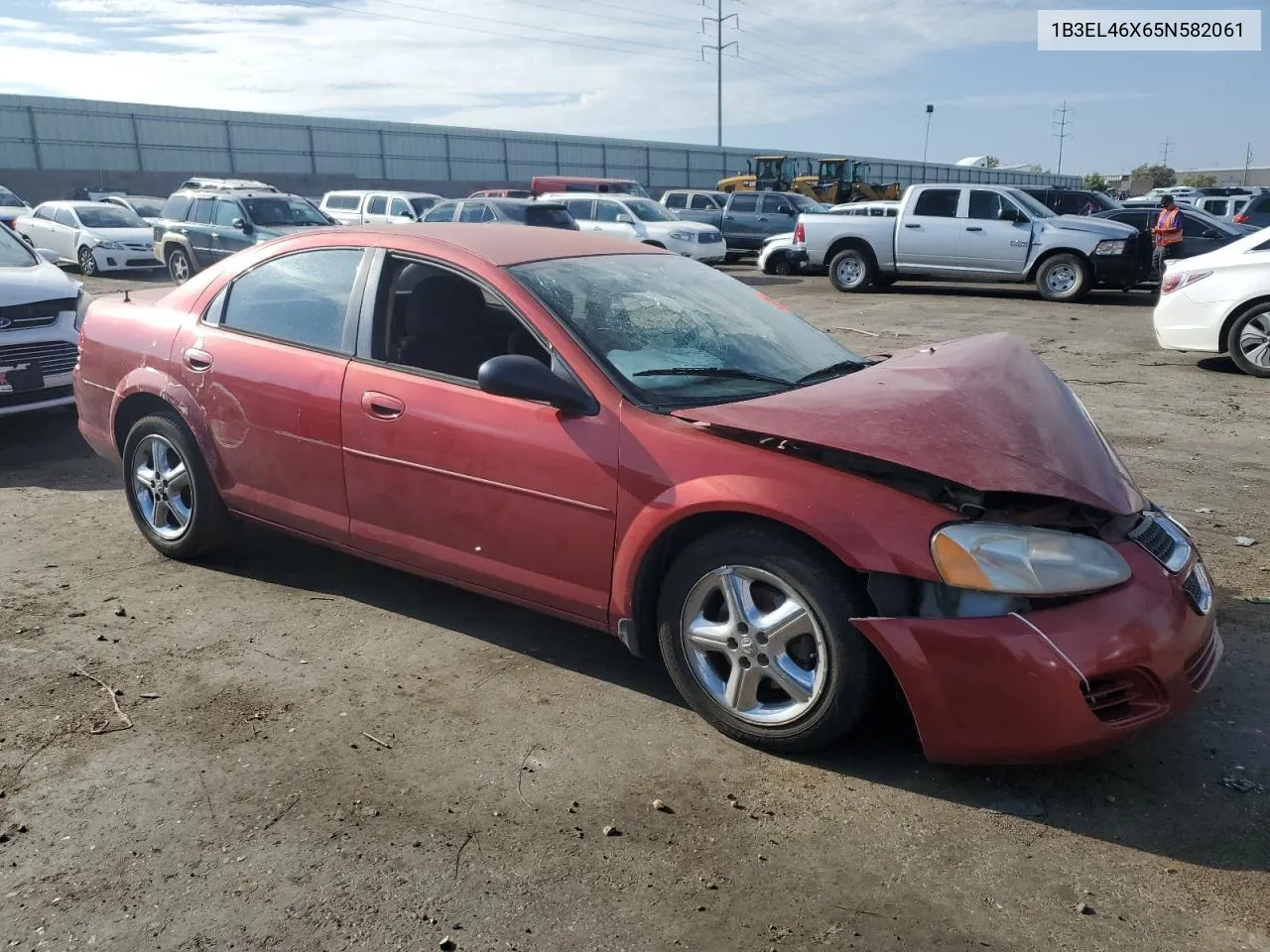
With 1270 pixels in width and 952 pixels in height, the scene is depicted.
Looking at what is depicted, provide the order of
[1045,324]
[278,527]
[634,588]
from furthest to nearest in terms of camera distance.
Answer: [1045,324] < [278,527] < [634,588]

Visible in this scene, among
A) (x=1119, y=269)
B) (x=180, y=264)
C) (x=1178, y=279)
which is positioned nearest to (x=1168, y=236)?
(x=1119, y=269)

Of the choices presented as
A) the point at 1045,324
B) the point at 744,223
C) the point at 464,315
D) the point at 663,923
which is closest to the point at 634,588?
the point at 663,923

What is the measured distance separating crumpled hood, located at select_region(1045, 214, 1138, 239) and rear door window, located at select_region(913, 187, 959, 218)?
1.54m

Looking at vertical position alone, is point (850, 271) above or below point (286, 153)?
below

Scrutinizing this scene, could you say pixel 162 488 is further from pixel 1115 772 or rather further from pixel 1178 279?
pixel 1178 279

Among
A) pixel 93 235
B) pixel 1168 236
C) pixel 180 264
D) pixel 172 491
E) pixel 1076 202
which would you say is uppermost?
pixel 1076 202

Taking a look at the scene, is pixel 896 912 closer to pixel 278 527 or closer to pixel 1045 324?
pixel 278 527

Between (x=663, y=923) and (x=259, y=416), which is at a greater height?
(x=259, y=416)

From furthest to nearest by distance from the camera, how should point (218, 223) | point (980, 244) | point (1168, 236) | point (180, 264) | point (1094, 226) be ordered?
1. point (180, 264)
2. point (218, 223)
3. point (980, 244)
4. point (1168, 236)
5. point (1094, 226)

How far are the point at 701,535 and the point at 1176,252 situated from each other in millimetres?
16384

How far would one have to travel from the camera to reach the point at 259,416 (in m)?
4.27

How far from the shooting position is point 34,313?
7125mm

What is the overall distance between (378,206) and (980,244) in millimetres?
13203

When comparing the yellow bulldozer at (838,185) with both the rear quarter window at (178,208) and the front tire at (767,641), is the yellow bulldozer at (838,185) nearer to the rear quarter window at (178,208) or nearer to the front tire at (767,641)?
the rear quarter window at (178,208)
